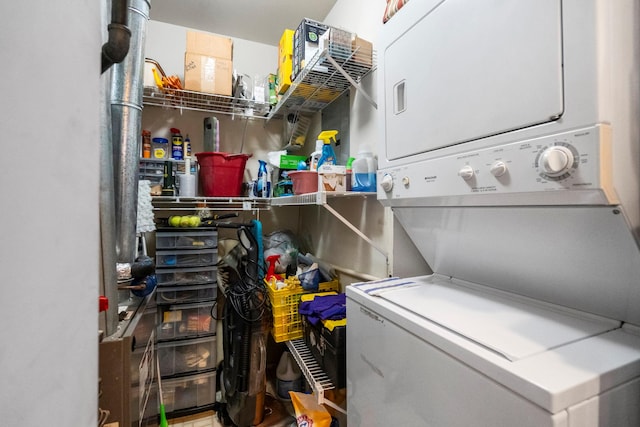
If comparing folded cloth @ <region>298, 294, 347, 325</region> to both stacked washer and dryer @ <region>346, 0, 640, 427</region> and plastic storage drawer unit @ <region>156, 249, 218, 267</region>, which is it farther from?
plastic storage drawer unit @ <region>156, 249, 218, 267</region>

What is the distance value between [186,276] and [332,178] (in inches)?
51.5

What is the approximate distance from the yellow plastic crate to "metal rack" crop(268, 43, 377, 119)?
3.78ft

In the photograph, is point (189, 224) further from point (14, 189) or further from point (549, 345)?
point (549, 345)

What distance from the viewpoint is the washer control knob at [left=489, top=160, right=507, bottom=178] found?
2.07 ft

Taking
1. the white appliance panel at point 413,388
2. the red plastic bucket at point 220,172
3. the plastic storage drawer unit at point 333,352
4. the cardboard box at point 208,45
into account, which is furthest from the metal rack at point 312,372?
the cardboard box at point 208,45

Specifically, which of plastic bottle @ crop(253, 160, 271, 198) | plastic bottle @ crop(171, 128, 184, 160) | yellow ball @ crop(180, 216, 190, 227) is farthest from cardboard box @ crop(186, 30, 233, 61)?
yellow ball @ crop(180, 216, 190, 227)

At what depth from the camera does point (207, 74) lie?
1.99 meters

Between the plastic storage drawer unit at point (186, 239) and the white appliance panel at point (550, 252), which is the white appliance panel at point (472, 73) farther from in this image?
the plastic storage drawer unit at point (186, 239)

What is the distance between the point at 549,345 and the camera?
0.57m

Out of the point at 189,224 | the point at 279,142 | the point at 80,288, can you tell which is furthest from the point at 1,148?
the point at 279,142

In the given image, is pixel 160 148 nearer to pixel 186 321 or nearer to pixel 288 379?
pixel 186 321

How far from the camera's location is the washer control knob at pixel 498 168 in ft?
2.07

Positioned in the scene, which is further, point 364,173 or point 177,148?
point 177,148

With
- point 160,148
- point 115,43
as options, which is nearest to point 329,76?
point 115,43
